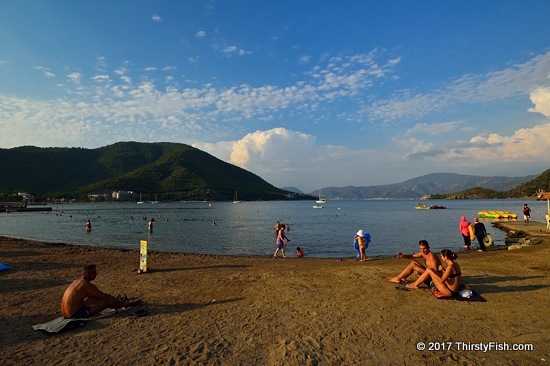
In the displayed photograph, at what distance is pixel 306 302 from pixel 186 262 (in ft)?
33.0

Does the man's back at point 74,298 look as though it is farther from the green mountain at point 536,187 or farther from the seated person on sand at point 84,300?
the green mountain at point 536,187

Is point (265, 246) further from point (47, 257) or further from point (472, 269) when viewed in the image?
point (472, 269)

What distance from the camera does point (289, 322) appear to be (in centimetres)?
747

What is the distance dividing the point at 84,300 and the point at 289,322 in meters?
4.97

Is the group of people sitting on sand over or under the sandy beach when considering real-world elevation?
over

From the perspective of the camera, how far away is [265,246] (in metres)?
27.7

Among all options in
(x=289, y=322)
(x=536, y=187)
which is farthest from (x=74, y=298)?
(x=536, y=187)

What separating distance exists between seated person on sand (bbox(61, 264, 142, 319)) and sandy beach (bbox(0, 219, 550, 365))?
1.30 feet

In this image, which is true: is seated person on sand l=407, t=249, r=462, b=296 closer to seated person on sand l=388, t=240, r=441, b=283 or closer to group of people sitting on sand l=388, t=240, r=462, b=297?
group of people sitting on sand l=388, t=240, r=462, b=297

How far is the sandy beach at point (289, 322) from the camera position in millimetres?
5820

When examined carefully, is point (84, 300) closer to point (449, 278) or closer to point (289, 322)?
point (289, 322)

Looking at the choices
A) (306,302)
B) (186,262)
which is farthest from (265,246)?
(306,302)

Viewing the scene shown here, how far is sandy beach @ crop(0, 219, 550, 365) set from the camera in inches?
229

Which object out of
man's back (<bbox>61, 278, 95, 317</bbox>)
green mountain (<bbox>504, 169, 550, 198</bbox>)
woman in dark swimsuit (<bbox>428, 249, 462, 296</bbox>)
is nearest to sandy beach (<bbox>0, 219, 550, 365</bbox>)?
woman in dark swimsuit (<bbox>428, 249, 462, 296</bbox>)
